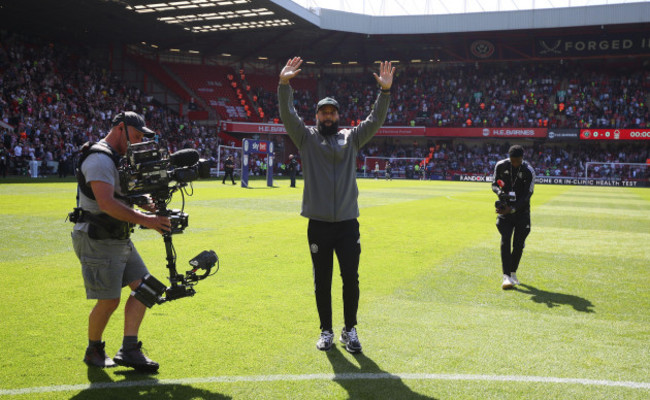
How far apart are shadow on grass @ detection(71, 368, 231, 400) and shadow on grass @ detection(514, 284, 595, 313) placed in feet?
14.9

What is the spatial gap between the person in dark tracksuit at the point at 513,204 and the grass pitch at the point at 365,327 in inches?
16.8

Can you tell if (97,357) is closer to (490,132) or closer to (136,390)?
(136,390)

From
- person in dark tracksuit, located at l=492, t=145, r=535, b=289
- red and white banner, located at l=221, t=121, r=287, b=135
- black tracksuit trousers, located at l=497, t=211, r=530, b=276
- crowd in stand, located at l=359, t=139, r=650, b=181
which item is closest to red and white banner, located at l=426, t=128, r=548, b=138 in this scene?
crowd in stand, located at l=359, t=139, r=650, b=181

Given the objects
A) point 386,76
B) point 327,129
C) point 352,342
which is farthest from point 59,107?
point 352,342

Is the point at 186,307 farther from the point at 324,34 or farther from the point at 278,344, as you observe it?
the point at 324,34

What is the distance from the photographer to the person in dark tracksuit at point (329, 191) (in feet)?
16.1

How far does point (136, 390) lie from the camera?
4.00 meters

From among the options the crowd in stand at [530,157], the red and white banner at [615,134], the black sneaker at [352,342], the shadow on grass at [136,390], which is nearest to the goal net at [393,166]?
the crowd in stand at [530,157]

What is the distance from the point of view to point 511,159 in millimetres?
7754

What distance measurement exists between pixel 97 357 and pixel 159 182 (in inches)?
63.0

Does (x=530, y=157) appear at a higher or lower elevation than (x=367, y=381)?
higher

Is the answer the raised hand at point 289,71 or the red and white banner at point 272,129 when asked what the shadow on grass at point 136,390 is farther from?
the red and white banner at point 272,129

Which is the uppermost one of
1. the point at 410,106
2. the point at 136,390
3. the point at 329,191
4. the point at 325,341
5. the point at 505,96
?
the point at 505,96

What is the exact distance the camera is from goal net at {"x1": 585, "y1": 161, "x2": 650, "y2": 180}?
49094 millimetres
